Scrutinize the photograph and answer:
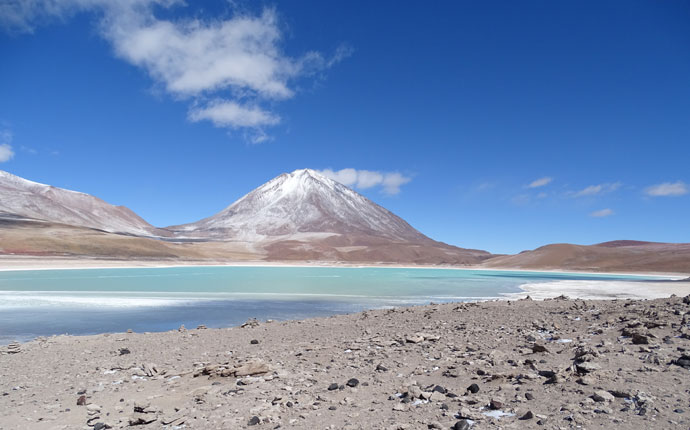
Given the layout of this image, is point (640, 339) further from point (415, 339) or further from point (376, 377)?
point (376, 377)

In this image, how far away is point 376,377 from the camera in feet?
19.3

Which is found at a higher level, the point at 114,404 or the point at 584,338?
the point at 584,338

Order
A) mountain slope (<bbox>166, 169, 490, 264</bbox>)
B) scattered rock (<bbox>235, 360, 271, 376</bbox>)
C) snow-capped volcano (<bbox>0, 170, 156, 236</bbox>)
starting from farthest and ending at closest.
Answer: snow-capped volcano (<bbox>0, 170, 156, 236</bbox>) < mountain slope (<bbox>166, 169, 490, 264</bbox>) < scattered rock (<bbox>235, 360, 271, 376</bbox>)

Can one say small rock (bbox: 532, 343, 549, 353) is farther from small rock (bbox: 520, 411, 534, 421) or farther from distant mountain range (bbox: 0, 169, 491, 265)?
distant mountain range (bbox: 0, 169, 491, 265)

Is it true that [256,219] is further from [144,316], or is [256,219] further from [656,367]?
[656,367]

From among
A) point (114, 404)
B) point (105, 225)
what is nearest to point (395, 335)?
point (114, 404)

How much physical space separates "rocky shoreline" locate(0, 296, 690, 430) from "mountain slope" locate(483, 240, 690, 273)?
7805 centimetres

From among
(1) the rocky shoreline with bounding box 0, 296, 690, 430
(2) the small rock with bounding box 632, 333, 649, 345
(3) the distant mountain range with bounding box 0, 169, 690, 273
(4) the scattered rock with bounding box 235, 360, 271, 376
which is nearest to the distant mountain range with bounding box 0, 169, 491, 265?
(3) the distant mountain range with bounding box 0, 169, 690, 273

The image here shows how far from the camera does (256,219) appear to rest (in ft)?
638

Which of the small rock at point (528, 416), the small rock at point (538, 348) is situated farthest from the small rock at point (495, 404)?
the small rock at point (538, 348)

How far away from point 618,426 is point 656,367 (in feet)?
6.60

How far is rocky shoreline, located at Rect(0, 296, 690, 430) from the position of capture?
4293mm

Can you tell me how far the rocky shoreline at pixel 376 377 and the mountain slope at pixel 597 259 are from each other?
78.0m

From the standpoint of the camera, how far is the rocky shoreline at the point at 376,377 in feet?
14.1
